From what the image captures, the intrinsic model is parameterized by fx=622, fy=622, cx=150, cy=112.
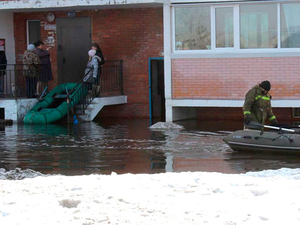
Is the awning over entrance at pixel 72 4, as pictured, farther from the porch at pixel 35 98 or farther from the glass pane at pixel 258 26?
the glass pane at pixel 258 26

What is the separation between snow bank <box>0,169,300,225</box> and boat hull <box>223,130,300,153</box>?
285 cm

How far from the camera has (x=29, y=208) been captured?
277 inches

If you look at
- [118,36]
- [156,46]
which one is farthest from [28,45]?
[156,46]

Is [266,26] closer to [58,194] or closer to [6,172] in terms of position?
[6,172]

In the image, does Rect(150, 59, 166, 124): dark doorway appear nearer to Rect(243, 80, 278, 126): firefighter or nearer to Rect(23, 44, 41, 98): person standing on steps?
Rect(23, 44, 41, 98): person standing on steps

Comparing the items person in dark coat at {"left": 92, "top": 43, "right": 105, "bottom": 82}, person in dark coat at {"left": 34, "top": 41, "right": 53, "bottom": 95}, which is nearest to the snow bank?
person in dark coat at {"left": 92, "top": 43, "right": 105, "bottom": 82}

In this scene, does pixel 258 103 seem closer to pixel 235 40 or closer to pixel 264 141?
pixel 264 141

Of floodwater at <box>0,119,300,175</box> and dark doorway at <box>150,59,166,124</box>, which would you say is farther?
dark doorway at <box>150,59,166,124</box>

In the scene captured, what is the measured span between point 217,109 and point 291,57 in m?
3.82

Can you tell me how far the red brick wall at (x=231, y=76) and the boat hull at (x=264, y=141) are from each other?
447cm

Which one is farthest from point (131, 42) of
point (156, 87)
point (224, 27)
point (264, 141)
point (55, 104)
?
point (264, 141)

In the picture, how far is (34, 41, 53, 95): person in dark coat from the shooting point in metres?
19.5

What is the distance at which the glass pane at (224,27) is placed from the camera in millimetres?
17062

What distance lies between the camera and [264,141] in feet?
40.1
